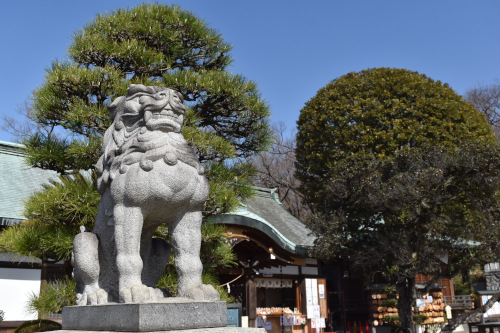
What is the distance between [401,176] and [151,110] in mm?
7295

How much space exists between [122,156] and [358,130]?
928 centimetres

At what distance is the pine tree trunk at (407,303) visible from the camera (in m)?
A: 10.2

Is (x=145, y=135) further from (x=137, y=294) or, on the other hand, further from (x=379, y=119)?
(x=379, y=119)

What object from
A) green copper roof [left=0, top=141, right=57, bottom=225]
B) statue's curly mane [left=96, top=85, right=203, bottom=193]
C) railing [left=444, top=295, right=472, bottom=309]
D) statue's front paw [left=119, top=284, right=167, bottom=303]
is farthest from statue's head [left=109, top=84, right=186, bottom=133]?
railing [left=444, top=295, right=472, bottom=309]

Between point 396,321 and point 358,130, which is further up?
point 358,130

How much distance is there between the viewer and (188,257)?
10.8ft

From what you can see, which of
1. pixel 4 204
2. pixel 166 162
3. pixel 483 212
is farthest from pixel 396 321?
→ pixel 166 162

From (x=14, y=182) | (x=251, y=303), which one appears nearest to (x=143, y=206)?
(x=251, y=303)

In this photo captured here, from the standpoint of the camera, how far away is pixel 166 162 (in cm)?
319

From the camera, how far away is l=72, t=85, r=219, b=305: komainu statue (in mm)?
3129

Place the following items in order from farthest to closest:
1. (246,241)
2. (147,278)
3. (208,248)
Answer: (246,241) → (208,248) → (147,278)

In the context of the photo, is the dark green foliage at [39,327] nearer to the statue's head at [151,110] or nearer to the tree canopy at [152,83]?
the tree canopy at [152,83]

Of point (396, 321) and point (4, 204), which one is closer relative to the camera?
point (4, 204)

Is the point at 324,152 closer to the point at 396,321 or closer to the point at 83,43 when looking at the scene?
the point at 396,321
